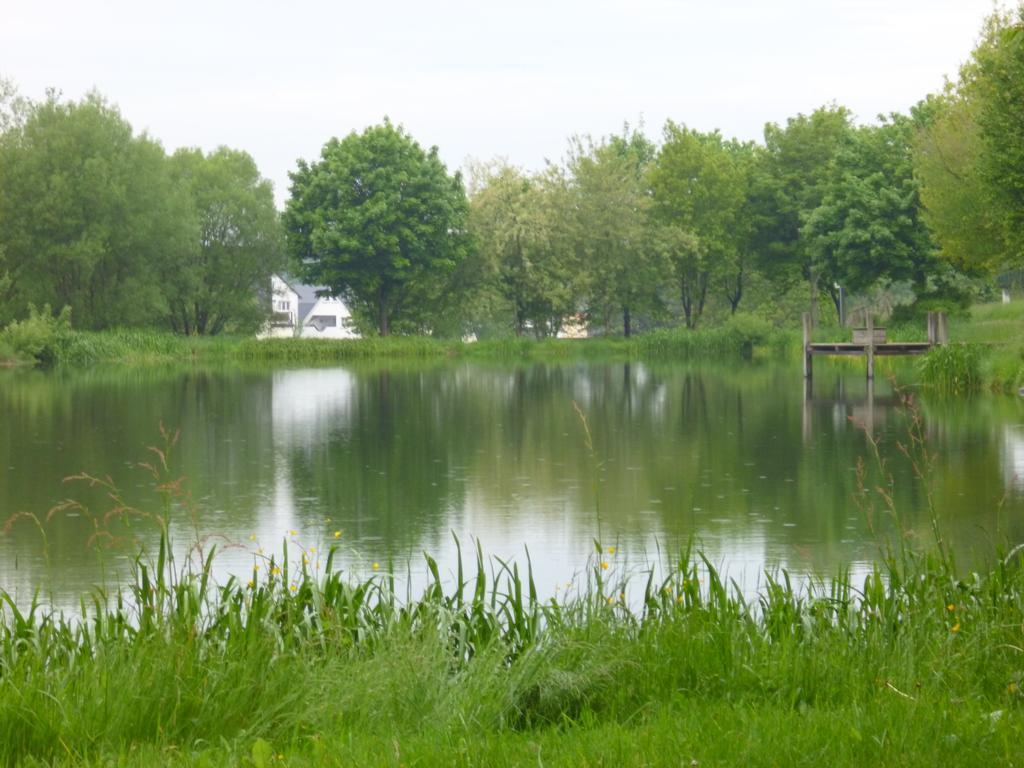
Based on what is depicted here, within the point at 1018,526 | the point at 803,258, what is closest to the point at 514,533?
the point at 1018,526

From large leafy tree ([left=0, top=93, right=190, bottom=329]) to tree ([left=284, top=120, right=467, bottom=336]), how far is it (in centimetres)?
593

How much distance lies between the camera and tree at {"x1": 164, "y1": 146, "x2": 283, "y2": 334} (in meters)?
64.9

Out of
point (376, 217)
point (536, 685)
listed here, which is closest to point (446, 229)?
point (376, 217)

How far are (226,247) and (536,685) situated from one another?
61811mm

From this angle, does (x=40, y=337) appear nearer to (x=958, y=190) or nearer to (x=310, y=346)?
(x=310, y=346)

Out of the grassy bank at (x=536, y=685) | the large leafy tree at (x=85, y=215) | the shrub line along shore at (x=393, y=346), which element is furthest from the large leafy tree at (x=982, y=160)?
the large leafy tree at (x=85, y=215)

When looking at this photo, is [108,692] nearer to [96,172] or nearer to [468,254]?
[96,172]

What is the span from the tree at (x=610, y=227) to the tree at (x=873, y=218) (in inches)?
437

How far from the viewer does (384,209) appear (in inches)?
2382

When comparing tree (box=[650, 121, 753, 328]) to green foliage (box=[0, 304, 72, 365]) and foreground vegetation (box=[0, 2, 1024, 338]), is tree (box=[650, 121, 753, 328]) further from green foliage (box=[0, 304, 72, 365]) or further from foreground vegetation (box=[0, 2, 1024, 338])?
green foliage (box=[0, 304, 72, 365])

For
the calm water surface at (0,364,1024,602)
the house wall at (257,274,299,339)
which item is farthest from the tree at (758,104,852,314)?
the calm water surface at (0,364,1024,602)

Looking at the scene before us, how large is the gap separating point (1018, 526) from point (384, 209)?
4962cm

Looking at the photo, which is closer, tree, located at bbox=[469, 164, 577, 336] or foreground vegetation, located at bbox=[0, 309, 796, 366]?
Result: foreground vegetation, located at bbox=[0, 309, 796, 366]

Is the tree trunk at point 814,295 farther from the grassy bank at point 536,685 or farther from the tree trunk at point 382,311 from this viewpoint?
the grassy bank at point 536,685
